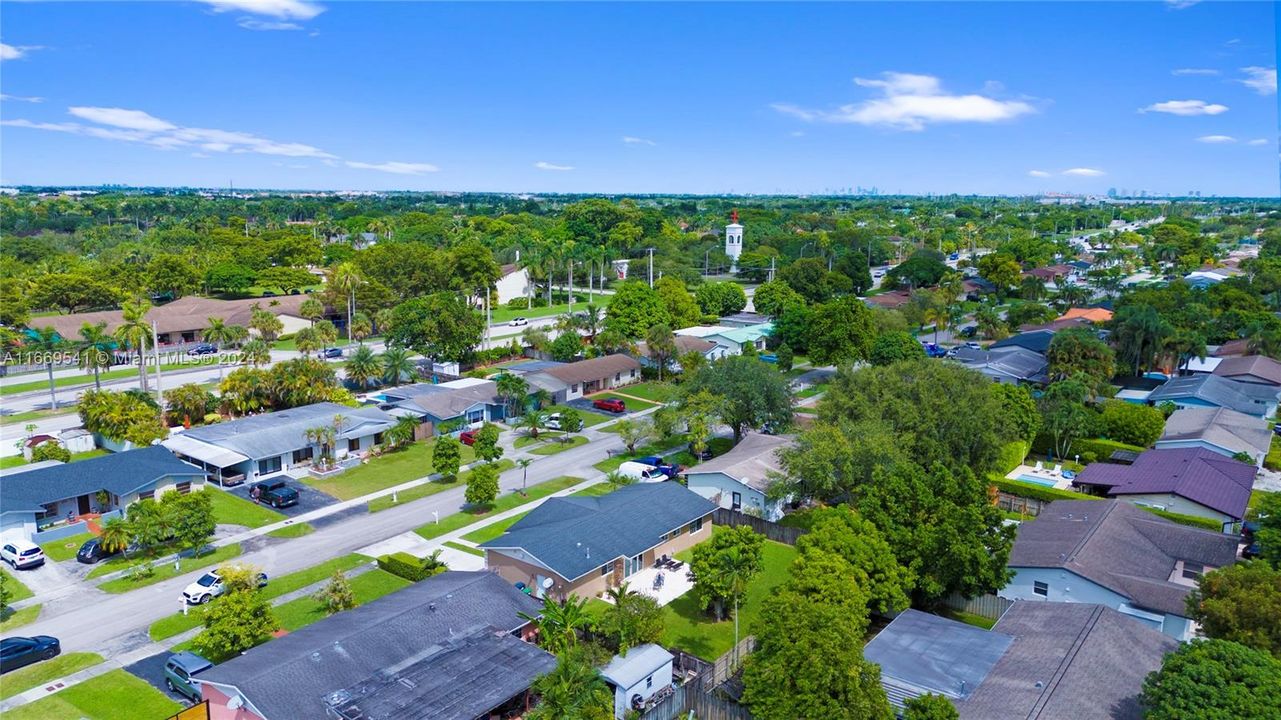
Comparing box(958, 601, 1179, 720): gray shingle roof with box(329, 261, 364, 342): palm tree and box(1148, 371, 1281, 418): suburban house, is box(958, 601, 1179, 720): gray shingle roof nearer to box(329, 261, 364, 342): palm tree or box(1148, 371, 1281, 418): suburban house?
box(1148, 371, 1281, 418): suburban house

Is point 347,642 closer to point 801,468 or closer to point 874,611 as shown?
point 874,611

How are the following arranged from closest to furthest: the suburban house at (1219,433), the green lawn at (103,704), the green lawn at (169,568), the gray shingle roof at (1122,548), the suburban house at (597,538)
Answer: the green lawn at (103,704)
the gray shingle roof at (1122,548)
the suburban house at (597,538)
the green lawn at (169,568)
the suburban house at (1219,433)

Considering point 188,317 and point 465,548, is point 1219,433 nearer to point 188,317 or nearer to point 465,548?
point 465,548

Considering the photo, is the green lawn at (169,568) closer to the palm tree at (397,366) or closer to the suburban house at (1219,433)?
the palm tree at (397,366)

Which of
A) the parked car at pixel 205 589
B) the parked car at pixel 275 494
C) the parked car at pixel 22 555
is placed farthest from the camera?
the parked car at pixel 275 494

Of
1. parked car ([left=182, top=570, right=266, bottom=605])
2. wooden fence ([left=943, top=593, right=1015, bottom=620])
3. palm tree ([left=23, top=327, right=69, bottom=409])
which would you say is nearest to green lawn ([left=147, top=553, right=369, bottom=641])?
parked car ([left=182, top=570, right=266, bottom=605])

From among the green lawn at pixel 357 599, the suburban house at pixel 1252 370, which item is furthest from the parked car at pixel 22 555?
the suburban house at pixel 1252 370

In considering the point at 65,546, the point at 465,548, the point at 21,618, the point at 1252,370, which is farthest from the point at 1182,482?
the point at 65,546
